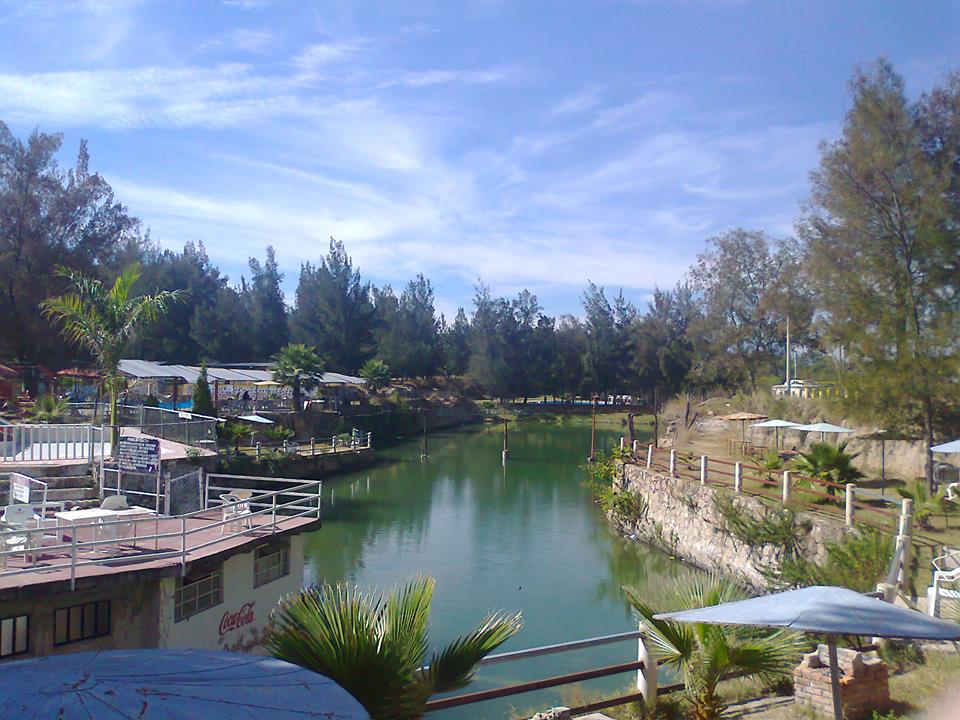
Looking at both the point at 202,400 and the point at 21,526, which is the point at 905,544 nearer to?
the point at 21,526

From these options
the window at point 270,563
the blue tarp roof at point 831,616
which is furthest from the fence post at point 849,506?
the blue tarp roof at point 831,616

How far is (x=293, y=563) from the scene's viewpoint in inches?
523

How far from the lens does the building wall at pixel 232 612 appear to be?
33.6ft

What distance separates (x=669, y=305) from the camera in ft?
269

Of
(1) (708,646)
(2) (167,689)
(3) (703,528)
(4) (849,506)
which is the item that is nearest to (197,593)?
(1) (708,646)

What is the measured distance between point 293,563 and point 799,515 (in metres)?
11.3

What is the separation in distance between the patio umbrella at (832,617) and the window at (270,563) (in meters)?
8.38

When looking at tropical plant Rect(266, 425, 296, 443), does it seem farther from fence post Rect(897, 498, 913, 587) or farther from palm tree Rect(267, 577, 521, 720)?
palm tree Rect(267, 577, 521, 720)

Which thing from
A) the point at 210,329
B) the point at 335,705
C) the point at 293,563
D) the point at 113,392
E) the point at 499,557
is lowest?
the point at 499,557

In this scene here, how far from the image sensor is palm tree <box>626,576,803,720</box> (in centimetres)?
621

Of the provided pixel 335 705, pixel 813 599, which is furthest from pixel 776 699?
pixel 335 705

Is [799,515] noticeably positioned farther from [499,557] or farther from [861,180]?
[861,180]

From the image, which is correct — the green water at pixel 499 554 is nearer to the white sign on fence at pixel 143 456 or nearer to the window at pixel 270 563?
the window at pixel 270 563

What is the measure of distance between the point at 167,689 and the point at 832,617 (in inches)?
155
